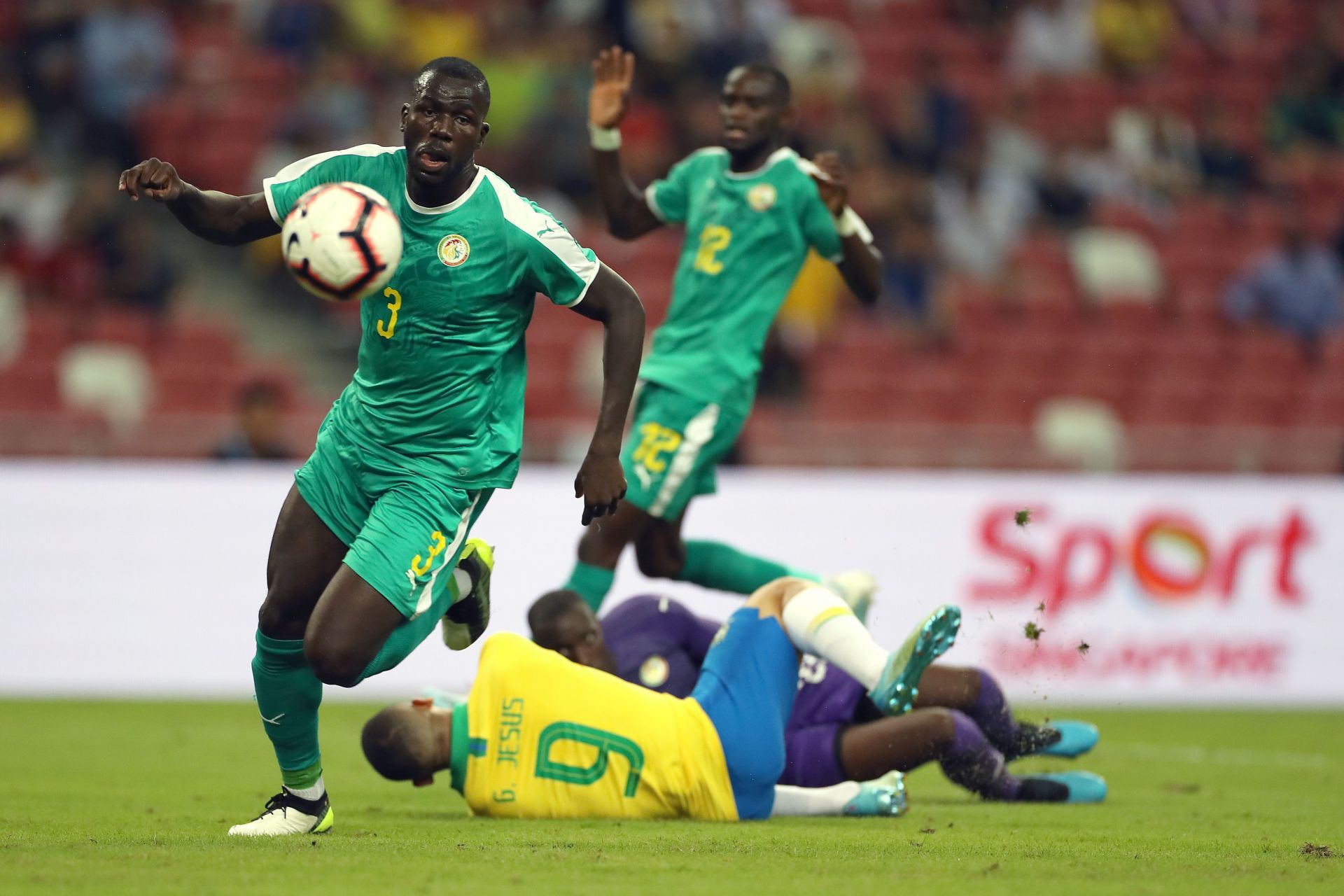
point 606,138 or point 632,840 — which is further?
point 606,138

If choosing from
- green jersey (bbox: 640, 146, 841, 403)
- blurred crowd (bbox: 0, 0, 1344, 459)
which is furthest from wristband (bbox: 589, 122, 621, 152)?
blurred crowd (bbox: 0, 0, 1344, 459)

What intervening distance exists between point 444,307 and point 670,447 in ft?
7.64

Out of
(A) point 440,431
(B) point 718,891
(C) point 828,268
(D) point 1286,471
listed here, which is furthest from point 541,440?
Answer: (B) point 718,891

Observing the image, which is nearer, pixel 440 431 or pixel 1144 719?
pixel 440 431

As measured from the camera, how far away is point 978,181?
53.9 feet

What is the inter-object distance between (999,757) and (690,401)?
6.98 feet

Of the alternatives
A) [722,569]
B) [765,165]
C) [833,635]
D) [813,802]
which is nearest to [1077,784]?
[813,802]

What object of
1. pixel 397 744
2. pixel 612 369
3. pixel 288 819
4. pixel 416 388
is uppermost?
pixel 612 369

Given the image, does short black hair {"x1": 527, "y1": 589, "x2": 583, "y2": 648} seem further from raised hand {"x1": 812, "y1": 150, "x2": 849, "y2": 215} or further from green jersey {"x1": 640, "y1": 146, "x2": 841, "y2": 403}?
raised hand {"x1": 812, "y1": 150, "x2": 849, "y2": 215}

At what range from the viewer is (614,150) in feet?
Result: 26.6

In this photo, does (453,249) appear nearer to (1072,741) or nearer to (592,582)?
(592,582)

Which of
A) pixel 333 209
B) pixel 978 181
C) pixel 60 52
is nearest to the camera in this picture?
pixel 333 209

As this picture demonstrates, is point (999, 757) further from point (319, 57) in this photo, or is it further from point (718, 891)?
point (319, 57)

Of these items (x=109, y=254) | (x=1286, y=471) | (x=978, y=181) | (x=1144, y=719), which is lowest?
(x=1144, y=719)
